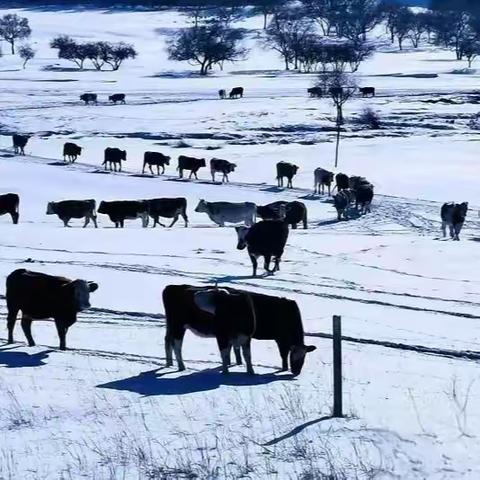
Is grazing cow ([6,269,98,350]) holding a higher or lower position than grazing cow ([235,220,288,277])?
higher

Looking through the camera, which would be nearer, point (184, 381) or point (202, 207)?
point (184, 381)

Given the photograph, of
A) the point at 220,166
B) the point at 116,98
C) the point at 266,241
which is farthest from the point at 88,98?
the point at 266,241

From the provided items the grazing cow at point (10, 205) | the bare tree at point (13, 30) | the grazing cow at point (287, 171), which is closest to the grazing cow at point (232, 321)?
the grazing cow at point (10, 205)

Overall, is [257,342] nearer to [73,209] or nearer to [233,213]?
[233,213]

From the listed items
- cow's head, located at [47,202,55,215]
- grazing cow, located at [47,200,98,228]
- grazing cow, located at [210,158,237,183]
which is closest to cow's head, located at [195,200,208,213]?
grazing cow, located at [47,200,98,228]

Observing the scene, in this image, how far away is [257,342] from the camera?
41.5ft

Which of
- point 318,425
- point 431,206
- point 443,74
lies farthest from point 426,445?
point 443,74

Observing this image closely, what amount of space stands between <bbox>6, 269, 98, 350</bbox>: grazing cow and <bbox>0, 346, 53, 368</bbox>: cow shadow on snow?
1.29ft

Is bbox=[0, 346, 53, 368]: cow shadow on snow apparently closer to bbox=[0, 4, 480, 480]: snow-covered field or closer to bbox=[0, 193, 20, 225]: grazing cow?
bbox=[0, 4, 480, 480]: snow-covered field

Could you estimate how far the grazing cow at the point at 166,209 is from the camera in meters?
27.1

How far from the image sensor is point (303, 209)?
86.5 feet

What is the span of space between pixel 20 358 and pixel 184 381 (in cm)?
223

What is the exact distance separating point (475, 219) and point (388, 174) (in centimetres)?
999

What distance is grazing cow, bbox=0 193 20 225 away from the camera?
26781mm
